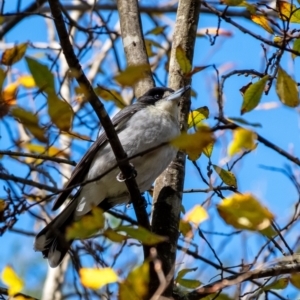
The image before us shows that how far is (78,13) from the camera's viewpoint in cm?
762

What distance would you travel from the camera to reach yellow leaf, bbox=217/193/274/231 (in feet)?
6.47

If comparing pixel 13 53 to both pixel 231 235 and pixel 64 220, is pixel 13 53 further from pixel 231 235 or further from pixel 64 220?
pixel 231 235

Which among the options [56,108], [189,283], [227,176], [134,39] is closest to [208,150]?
[227,176]

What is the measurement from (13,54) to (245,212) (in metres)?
1.86

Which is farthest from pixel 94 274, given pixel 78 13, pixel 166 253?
pixel 78 13

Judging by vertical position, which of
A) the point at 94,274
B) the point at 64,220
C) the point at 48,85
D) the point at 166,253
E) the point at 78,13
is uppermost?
the point at 78,13

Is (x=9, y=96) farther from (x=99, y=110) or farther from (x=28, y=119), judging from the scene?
(x=28, y=119)

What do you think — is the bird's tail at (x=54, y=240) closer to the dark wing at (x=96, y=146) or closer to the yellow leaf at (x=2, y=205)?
the dark wing at (x=96, y=146)

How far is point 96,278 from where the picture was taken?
1940 mm

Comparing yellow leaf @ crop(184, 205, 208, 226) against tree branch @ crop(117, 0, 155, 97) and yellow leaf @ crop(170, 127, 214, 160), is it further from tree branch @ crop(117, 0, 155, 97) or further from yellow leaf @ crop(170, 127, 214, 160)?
tree branch @ crop(117, 0, 155, 97)

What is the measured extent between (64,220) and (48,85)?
2127 millimetres

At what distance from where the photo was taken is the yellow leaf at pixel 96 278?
1923 millimetres

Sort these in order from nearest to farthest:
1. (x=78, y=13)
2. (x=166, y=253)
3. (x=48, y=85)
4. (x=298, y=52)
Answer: (x=48, y=85) → (x=298, y=52) → (x=166, y=253) → (x=78, y=13)

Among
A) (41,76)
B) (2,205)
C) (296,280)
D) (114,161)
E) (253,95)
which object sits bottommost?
(296,280)
